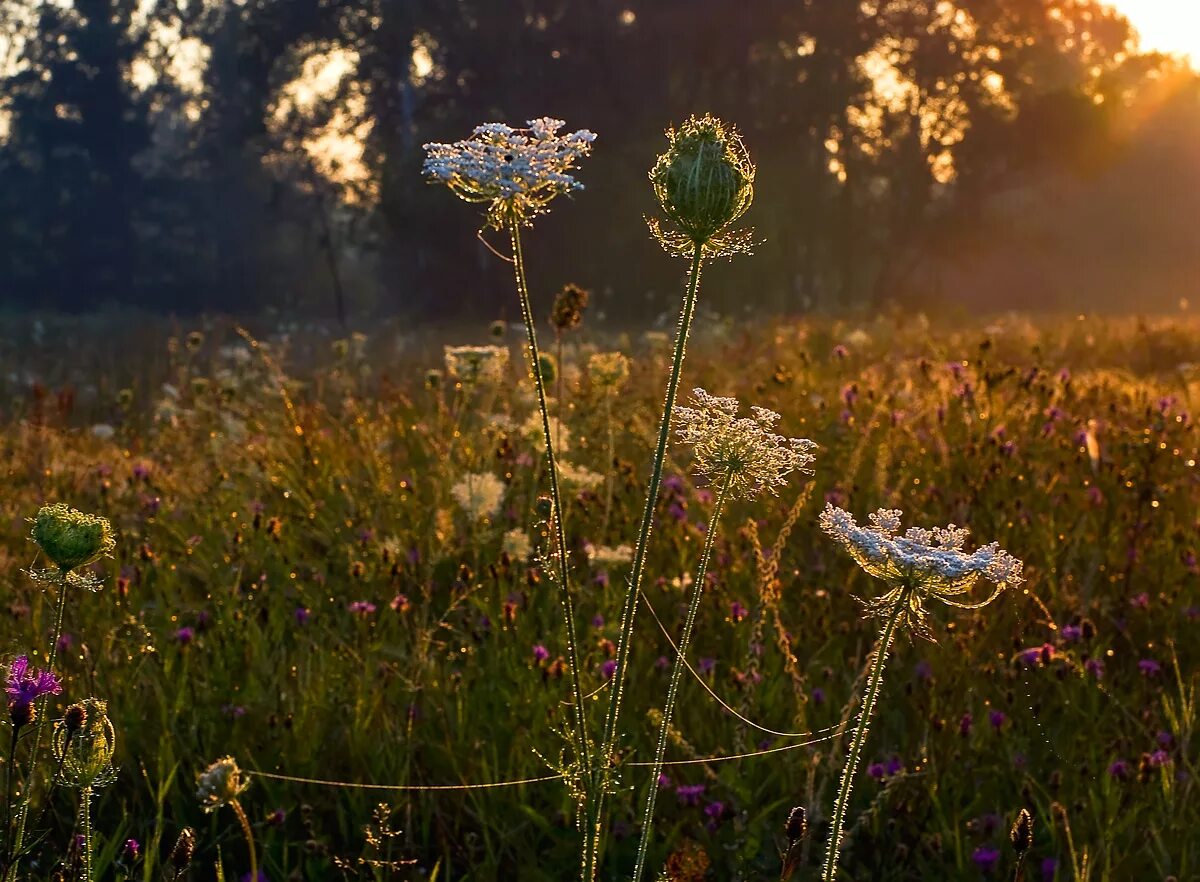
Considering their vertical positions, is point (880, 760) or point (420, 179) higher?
point (420, 179)

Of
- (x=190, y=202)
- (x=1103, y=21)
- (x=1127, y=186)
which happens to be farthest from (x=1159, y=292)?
(x=190, y=202)

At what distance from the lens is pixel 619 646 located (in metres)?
1.50

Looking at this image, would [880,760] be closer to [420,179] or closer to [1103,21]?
[420,179]

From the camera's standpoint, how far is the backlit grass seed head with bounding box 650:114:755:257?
4.42ft

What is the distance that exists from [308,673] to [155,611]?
0.79 metres

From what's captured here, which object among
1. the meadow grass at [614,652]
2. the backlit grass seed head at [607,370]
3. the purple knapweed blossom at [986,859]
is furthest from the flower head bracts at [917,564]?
the backlit grass seed head at [607,370]

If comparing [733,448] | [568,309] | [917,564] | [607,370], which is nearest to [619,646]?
[733,448]

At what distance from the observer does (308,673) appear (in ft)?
8.89

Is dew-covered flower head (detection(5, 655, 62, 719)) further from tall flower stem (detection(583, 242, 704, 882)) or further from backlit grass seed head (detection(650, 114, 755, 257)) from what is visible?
backlit grass seed head (detection(650, 114, 755, 257))

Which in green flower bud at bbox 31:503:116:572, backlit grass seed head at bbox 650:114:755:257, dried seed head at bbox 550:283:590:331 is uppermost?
backlit grass seed head at bbox 650:114:755:257

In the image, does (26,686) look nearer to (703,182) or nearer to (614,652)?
(703,182)

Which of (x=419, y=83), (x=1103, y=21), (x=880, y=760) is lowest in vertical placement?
(x=880, y=760)

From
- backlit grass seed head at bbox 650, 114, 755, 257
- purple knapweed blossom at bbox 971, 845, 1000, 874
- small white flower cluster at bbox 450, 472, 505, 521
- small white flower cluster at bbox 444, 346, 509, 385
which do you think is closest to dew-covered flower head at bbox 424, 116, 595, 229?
backlit grass seed head at bbox 650, 114, 755, 257

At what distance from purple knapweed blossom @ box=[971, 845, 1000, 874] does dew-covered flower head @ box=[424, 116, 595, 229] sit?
1.56 m
